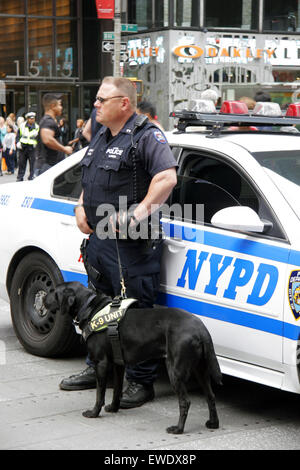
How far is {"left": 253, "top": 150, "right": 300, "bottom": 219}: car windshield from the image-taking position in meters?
4.46

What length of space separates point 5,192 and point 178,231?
200cm

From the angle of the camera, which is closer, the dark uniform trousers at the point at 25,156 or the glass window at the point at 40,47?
the dark uniform trousers at the point at 25,156

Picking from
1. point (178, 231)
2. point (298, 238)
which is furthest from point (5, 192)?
point (298, 238)

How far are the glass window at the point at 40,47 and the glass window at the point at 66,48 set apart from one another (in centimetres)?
34

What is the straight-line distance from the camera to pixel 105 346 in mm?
4543

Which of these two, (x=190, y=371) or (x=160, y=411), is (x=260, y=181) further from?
Result: (x=160, y=411)

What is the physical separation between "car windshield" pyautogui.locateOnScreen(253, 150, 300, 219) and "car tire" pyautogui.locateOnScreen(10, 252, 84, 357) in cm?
177

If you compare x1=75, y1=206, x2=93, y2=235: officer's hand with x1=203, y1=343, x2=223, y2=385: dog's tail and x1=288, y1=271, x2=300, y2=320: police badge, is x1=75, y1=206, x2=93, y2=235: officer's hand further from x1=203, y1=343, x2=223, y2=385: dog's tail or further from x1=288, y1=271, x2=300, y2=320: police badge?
x1=288, y1=271, x2=300, y2=320: police badge

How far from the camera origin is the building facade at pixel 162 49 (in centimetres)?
2603

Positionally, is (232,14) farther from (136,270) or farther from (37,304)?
(136,270)

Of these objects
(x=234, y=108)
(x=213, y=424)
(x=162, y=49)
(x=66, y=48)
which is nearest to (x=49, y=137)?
(x=234, y=108)

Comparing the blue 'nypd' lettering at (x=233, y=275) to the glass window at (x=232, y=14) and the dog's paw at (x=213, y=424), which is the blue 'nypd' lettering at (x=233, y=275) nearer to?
the dog's paw at (x=213, y=424)

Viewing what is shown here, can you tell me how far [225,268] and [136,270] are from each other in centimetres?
57

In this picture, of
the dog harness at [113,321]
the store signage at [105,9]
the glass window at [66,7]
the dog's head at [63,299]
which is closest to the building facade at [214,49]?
the glass window at [66,7]
